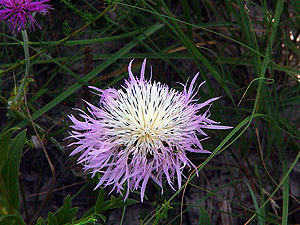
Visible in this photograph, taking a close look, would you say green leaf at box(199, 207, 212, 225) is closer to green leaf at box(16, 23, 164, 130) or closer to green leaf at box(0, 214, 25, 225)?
green leaf at box(0, 214, 25, 225)

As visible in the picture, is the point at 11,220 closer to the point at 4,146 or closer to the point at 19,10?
the point at 4,146

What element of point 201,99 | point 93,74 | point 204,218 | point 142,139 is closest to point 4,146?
point 142,139

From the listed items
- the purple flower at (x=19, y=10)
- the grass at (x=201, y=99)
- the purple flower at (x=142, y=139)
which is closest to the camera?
the purple flower at (x=142, y=139)

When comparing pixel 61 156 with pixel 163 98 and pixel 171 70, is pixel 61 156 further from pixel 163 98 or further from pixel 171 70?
pixel 163 98

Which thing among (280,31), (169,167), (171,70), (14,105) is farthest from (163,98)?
(280,31)

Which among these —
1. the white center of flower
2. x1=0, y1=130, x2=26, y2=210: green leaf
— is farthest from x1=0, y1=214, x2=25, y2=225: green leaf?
the white center of flower

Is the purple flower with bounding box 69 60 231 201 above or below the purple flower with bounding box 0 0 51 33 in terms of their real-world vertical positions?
below

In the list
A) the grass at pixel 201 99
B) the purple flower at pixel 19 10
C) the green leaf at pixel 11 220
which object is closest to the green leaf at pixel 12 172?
the green leaf at pixel 11 220

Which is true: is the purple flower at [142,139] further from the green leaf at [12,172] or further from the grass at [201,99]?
the grass at [201,99]
